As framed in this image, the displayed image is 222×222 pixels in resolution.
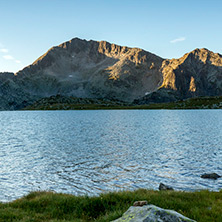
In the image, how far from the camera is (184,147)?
146 ft

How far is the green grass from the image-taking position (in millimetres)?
11992

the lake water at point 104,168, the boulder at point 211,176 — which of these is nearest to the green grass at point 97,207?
the lake water at point 104,168

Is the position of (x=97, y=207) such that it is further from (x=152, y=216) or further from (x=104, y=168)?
(x=104, y=168)

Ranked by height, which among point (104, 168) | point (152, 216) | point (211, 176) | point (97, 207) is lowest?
point (104, 168)

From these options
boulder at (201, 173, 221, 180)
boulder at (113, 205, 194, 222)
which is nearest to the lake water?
boulder at (201, 173, 221, 180)

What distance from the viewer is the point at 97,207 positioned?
13461 millimetres

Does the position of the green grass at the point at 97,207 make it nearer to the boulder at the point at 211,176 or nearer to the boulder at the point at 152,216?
the boulder at the point at 152,216

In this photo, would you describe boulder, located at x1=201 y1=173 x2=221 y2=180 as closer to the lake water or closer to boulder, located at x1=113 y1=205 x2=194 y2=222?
the lake water

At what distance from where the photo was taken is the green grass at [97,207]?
12.0 m

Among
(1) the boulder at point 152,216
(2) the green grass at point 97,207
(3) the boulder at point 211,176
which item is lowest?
(3) the boulder at point 211,176

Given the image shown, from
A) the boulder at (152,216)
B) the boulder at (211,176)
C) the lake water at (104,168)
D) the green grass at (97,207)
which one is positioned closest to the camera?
the boulder at (152,216)

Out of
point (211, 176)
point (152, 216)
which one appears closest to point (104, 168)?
point (211, 176)

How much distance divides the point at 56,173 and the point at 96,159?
28.2 feet

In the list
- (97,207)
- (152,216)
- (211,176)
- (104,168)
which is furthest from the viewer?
(104,168)
